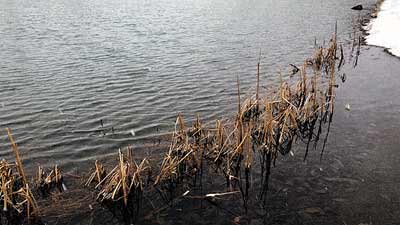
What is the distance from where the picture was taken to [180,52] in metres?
24.0

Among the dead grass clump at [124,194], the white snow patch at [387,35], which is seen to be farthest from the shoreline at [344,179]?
the white snow patch at [387,35]

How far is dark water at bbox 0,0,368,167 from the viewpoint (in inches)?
479

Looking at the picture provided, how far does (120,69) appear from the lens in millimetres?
19422

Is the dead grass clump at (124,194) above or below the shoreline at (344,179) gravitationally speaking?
above

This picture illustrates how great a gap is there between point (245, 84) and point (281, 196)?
9696mm

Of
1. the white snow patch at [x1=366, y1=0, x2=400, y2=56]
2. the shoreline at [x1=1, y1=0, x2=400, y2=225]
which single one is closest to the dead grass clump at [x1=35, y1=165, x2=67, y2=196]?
the shoreline at [x1=1, y1=0, x2=400, y2=225]

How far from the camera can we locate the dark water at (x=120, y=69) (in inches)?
479

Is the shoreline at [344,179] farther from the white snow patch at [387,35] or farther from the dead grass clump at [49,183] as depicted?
the white snow patch at [387,35]

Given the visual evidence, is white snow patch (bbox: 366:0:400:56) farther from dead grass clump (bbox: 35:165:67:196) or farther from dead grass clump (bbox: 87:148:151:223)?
dead grass clump (bbox: 35:165:67:196)

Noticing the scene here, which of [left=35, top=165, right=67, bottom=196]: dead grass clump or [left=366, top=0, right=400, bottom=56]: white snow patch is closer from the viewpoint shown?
[left=35, top=165, right=67, bottom=196]: dead grass clump

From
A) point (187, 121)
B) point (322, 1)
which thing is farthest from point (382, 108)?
point (322, 1)

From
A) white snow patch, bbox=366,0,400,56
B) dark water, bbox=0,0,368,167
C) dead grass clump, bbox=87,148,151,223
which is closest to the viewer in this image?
dead grass clump, bbox=87,148,151,223

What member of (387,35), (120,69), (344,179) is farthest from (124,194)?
(387,35)

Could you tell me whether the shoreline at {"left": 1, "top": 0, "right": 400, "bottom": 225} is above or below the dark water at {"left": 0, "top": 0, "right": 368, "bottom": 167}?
below
